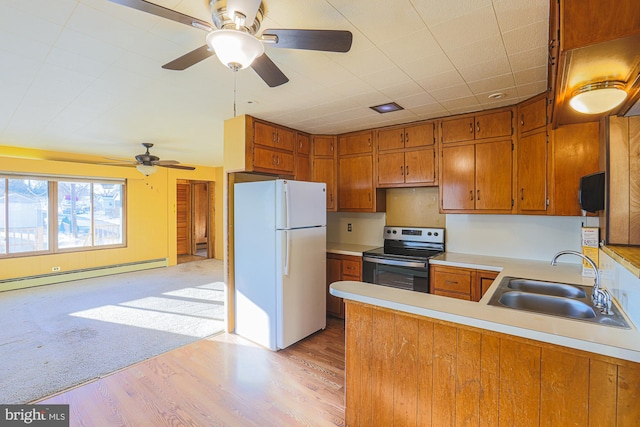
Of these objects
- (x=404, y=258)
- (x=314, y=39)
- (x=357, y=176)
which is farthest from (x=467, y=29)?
(x=357, y=176)

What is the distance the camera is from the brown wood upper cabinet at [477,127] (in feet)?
9.80

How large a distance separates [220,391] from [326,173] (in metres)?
2.75

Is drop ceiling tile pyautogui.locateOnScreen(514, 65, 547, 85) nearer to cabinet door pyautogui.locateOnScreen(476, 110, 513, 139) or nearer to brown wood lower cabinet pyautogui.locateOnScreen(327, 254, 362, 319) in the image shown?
cabinet door pyautogui.locateOnScreen(476, 110, 513, 139)

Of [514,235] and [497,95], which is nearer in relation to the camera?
[497,95]

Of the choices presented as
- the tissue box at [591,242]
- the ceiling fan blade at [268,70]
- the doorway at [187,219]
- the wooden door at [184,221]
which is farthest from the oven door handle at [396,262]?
the wooden door at [184,221]

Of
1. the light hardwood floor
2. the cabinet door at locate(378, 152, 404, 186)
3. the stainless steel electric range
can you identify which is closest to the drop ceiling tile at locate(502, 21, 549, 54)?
the cabinet door at locate(378, 152, 404, 186)

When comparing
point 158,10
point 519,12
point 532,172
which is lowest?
point 532,172

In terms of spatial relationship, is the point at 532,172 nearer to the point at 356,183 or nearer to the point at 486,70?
the point at 486,70

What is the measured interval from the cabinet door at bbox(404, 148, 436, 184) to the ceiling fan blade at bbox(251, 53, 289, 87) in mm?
2181

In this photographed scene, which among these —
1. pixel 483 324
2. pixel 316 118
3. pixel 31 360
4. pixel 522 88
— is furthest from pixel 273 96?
pixel 31 360

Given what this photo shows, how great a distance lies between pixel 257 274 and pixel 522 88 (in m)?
3.03

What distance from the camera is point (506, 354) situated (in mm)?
1341

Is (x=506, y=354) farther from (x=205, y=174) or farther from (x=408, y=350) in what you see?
Answer: (x=205, y=174)

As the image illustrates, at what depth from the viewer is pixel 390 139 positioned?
368cm
